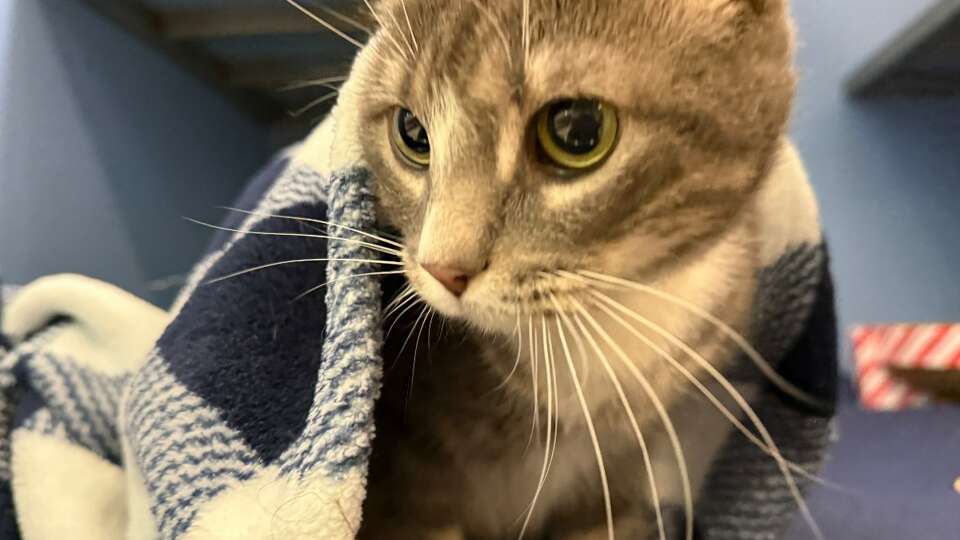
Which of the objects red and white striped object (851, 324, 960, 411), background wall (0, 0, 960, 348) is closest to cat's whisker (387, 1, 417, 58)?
background wall (0, 0, 960, 348)

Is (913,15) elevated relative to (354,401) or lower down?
elevated

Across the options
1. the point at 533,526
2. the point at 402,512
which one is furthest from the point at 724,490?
the point at 402,512

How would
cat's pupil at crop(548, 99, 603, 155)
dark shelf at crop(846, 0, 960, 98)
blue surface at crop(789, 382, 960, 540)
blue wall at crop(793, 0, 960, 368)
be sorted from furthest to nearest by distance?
blue wall at crop(793, 0, 960, 368), dark shelf at crop(846, 0, 960, 98), blue surface at crop(789, 382, 960, 540), cat's pupil at crop(548, 99, 603, 155)

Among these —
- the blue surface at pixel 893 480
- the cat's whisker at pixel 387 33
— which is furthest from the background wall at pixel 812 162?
the cat's whisker at pixel 387 33

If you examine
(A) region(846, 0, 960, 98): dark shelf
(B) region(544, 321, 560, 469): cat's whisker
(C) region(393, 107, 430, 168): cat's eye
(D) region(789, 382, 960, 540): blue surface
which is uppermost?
(A) region(846, 0, 960, 98): dark shelf

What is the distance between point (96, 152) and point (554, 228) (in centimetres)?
95

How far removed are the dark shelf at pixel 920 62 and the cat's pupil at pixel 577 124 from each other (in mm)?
908

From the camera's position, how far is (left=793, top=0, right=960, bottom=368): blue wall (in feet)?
4.72

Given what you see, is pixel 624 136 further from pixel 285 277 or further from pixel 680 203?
pixel 285 277

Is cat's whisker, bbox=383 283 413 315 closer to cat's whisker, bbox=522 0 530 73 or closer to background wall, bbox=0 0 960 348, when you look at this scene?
cat's whisker, bbox=522 0 530 73

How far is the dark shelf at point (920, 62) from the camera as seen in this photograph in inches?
46.9

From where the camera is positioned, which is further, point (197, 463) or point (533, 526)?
point (533, 526)

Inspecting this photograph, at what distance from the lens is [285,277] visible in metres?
0.64

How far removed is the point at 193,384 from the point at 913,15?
1.41 metres
